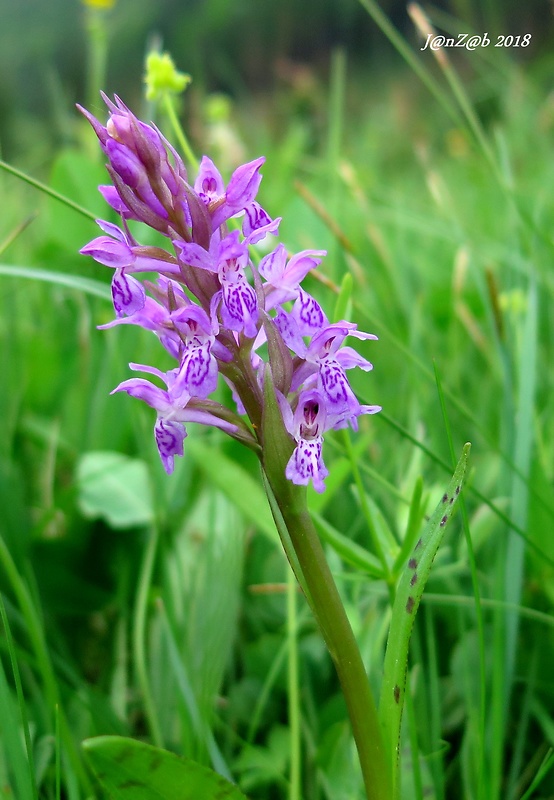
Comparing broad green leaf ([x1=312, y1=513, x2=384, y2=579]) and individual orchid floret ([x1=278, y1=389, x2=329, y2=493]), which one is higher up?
individual orchid floret ([x1=278, y1=389, x2=329, y2=493])

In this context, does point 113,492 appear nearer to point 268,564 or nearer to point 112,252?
point 268,564

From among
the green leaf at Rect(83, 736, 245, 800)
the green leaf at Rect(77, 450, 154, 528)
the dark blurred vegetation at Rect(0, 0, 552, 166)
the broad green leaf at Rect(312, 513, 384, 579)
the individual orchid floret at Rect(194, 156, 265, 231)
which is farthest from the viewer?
the dark blurred vegetation at Rect(0, 0, 552, 166)

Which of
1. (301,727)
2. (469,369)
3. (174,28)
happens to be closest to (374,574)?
(301,727)

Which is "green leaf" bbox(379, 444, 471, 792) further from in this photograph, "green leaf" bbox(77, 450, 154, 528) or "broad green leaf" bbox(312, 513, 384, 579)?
"green leaf" bbox(77, 450, 154, 528)

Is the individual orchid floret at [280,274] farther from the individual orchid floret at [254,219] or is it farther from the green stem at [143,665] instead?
the green stem at [143,665]

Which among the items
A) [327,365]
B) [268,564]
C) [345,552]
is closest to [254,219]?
[327,365]

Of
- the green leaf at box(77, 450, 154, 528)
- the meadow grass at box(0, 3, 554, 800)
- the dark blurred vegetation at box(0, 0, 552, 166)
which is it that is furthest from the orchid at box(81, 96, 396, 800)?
the dark blurred vegetation at box(0, 0, 552, 166)

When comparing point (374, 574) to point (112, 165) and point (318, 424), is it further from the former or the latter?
point (112, 165)
